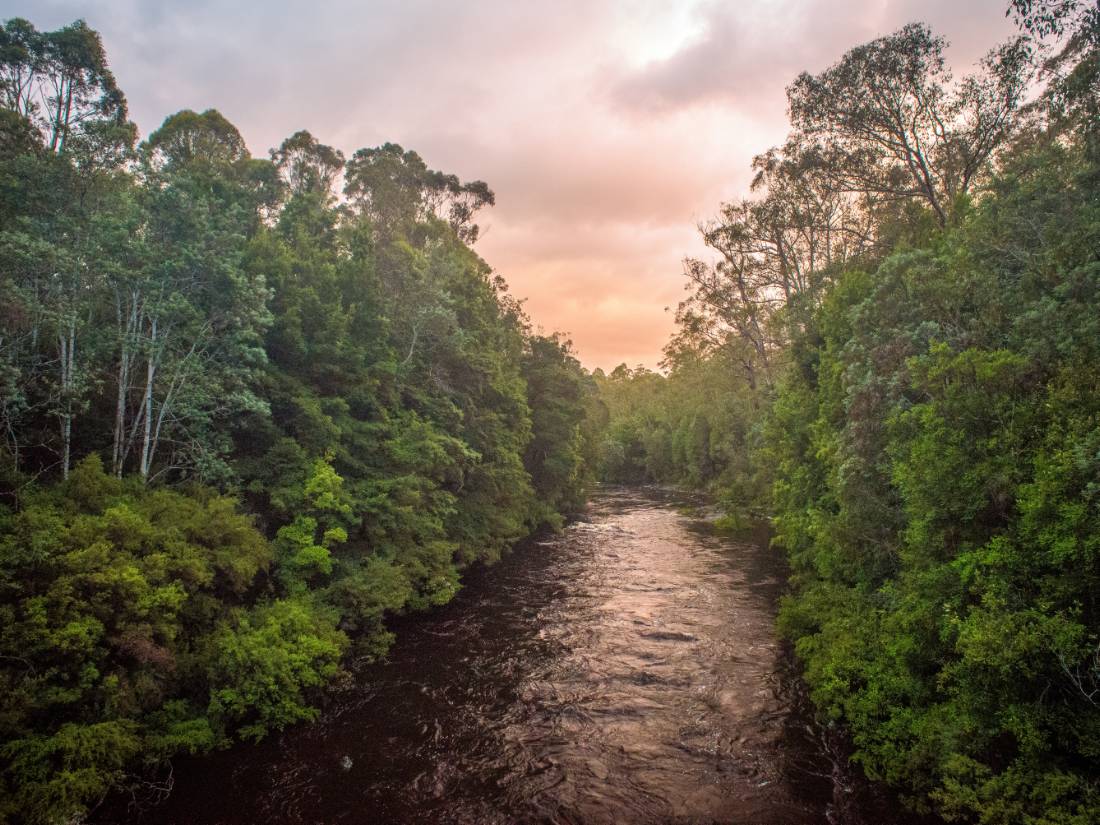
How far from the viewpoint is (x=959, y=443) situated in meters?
9.33

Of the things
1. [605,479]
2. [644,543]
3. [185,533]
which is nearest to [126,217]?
[185,533]

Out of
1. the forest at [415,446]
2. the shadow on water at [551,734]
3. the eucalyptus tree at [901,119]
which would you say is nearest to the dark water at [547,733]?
the shadow on water at [551,734]

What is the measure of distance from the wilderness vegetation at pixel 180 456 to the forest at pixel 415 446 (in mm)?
81

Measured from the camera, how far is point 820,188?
24.1m

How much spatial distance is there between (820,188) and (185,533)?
87.6 ft

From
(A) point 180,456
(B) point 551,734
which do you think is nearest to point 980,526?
(B) point 551,734

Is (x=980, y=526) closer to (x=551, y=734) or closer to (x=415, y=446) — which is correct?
(x=551, y=734)

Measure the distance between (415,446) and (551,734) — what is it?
469 inches

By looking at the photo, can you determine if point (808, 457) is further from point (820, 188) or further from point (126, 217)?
point (126, 217)

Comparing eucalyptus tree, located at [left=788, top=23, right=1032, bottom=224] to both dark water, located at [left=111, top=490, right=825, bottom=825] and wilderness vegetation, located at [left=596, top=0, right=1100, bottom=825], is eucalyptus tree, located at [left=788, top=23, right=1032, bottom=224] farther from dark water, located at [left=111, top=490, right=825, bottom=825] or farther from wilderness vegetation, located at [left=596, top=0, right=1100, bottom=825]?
dark water, located at [left=111, top=490, right=825, bottom=825]

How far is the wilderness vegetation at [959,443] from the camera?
695cm

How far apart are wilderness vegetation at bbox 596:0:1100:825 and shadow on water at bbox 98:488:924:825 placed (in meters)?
1.66

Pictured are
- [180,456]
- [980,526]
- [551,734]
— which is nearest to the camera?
[980,526]

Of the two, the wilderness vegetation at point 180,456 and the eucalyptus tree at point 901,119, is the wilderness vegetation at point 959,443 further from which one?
the wilderness vegetation at point 180,456
